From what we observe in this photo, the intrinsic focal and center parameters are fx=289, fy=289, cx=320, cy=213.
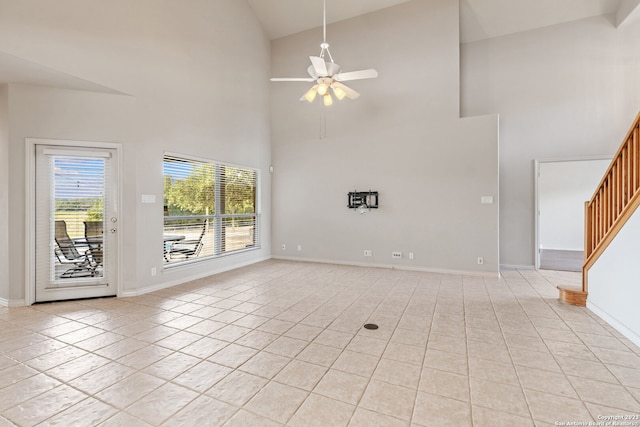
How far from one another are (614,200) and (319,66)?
12.7ft

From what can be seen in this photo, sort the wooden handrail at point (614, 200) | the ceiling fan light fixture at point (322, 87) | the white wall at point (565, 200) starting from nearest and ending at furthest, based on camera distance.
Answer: the wooden handrail at point (614, 200)
the ceiling fan light fixture at point (322, 87)
the white wall at point (565, 200)

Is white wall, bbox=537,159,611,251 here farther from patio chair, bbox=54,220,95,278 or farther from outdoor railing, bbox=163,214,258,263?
patio chair, bbox=54,220,95,278

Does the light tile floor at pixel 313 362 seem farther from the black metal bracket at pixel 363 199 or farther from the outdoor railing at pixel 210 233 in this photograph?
the black metal bracket at pixel 363 199

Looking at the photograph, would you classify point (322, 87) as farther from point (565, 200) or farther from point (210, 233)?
point (565, 200)

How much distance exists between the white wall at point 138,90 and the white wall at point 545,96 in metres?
5.23

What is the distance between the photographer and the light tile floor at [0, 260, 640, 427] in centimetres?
176

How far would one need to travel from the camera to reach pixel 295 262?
665cm

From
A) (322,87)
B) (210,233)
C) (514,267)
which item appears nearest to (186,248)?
(210,233)

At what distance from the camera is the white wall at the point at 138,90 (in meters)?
3.33

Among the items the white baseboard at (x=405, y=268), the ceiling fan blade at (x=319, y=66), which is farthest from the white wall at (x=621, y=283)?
the ceiling fan blade at (x=319, y=66)

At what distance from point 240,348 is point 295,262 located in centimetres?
409

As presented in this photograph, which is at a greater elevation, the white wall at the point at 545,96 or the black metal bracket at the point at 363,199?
the white wall at the point at 545,96

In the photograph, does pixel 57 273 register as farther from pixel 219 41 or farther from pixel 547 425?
pixel 547 425

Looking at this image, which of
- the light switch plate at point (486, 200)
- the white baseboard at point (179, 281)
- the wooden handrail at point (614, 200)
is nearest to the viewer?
the wooden handrail at point (614, 200)
